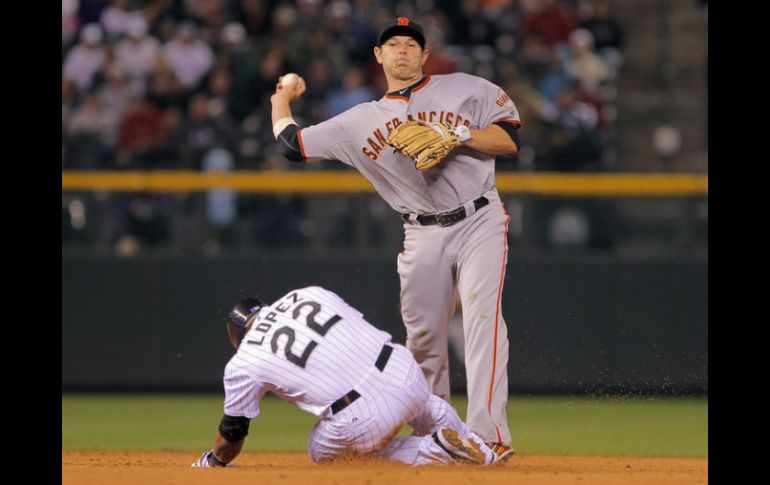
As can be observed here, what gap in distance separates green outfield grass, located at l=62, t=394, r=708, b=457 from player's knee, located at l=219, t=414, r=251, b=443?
2136 mm

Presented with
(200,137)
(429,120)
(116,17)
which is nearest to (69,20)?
(116,17)

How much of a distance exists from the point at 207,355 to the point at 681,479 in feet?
17.3

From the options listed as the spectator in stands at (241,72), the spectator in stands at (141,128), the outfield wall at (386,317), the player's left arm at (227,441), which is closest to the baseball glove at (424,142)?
the player's left arm at (227,441)

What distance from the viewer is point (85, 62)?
11.9 metres

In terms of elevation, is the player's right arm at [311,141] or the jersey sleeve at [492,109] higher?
the jersey sleeve at [492,109]

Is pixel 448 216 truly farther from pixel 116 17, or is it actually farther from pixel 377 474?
pixel 116 17

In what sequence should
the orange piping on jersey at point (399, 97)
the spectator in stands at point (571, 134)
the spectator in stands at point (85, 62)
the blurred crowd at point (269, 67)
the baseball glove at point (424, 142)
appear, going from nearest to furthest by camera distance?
the baseball glove at point (424, 142)
the orange piping on jersey at point (399, 97)
the spectator in stands at point (571, 134)
the blurred crowd at point (269, 67)
the spectator in stands at point (85, 62)

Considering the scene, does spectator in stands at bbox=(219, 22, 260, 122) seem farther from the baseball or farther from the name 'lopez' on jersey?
the name 'lopez' on jersey

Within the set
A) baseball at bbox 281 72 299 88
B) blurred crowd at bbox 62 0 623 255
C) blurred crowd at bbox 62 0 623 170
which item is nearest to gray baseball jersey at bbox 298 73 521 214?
baseball at bbox 281 72 299 88

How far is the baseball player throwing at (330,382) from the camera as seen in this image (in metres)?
5.43

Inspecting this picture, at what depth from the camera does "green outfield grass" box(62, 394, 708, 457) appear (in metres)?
7.85

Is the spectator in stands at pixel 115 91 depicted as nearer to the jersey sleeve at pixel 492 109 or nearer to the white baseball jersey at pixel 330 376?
the jersey sleeve at pixel 492 109

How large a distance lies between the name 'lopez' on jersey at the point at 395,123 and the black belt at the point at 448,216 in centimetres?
37

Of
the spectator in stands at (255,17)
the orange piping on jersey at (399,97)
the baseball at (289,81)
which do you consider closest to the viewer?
the orange piping on jersey at (399,97)
